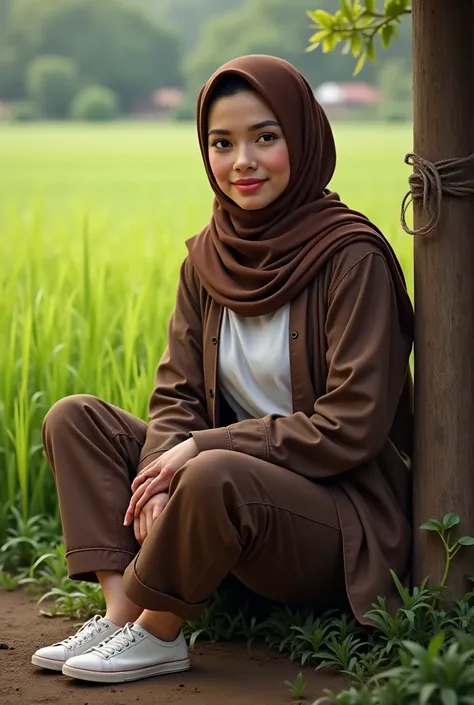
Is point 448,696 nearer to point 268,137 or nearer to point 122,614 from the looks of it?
point 122,614

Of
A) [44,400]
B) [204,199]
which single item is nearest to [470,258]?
[44,400]

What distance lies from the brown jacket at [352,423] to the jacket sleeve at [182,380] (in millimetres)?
20

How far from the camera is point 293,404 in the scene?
8.61 feet

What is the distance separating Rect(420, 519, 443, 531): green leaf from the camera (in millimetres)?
2559

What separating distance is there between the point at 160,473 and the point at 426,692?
0.77 meters

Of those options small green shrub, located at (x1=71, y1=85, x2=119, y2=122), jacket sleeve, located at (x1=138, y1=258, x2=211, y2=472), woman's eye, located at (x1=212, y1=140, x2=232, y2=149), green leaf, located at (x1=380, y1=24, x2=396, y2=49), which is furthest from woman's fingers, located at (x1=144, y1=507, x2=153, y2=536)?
small green shrub, located at (x1=71, y1=85, x2=119, y2=122)

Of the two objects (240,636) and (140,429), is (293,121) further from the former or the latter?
(240,636)

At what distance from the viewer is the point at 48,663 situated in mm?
2553

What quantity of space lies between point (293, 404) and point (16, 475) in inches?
53.2

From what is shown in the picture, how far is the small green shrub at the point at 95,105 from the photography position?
6.00 meters

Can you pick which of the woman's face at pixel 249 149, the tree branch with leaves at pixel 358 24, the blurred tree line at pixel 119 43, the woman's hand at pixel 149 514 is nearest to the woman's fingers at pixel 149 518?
the woman's hand at pixel 149 514

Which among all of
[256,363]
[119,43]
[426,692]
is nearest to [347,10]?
[256,363]

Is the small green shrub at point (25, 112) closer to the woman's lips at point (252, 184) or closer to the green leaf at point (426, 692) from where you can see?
the woman's lips at point (252, 184)

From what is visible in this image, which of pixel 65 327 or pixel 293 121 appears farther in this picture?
pixel 65 327
